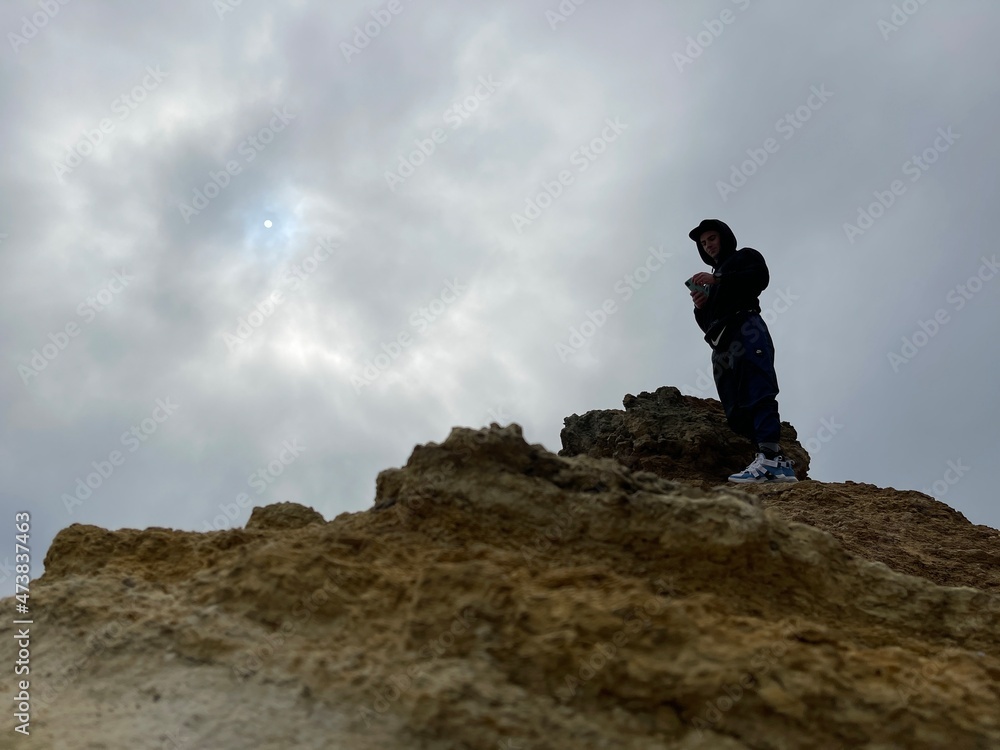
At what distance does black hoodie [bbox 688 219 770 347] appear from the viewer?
9156 millimetres

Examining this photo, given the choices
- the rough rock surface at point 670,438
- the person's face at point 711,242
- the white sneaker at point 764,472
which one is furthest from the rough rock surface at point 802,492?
the person's face at point 711,242

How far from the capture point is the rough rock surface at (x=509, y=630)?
3.15m

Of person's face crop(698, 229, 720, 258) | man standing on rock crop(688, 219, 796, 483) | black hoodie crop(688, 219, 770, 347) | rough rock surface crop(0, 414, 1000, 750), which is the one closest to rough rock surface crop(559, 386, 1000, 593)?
man standing on rock crop(688, 219, 796, 483)

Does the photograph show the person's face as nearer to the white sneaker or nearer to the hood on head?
the hood on head

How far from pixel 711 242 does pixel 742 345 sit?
1.38m

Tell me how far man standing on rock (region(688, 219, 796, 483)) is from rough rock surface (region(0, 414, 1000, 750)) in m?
4.19

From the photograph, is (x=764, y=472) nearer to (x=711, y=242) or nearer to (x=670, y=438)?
(x=670, y=438)

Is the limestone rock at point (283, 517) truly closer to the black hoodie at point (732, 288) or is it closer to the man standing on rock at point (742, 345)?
the man standing on rock at point (742, 345)

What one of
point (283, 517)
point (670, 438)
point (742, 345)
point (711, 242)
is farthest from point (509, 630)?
point (711, 242)

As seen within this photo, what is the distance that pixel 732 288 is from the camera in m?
9.17

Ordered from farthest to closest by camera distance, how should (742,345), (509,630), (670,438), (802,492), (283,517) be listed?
(670,438), (742,345), (802,492), (283,517), (509,630)

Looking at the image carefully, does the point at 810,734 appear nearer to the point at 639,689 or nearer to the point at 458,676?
the point at 639,689

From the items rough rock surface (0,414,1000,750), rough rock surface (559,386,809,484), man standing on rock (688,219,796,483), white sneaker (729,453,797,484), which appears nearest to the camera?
rough rock surface (0,414,1000,750)

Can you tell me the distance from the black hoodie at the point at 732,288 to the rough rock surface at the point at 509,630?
4.92 m
